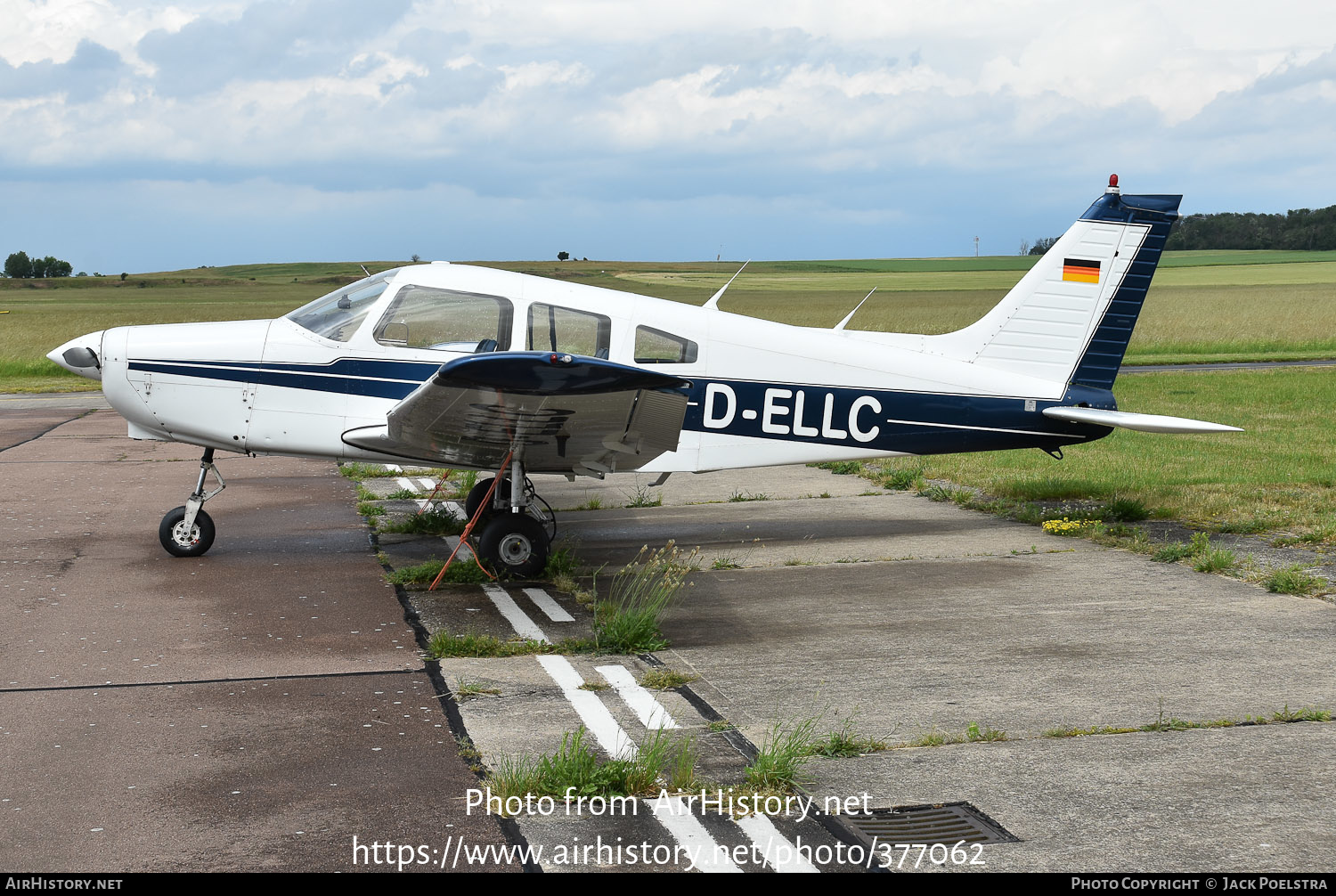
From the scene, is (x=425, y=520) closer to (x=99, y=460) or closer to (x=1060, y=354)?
(x=1060, y=354)

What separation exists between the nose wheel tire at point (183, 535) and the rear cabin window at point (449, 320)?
203cm

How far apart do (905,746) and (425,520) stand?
20.1 ft

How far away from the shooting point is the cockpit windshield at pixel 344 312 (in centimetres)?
844

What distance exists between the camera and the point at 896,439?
9.18 m

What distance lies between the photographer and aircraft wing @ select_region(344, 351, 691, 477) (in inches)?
256

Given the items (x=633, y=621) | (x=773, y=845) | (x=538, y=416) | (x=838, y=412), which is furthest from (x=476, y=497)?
(x=773, y=845)

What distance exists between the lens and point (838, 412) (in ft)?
29.6

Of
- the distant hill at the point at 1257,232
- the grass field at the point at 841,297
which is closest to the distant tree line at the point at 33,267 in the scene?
the grass field at the point at 841,297

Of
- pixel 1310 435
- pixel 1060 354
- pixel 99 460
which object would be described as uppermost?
pixel 1060 354

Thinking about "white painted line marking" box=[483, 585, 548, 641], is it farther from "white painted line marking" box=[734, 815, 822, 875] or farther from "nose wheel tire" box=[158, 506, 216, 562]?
"white painted line marking" box=[734, 815, 822, 875]

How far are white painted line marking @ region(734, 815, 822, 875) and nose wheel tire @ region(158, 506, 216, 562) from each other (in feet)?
19.9

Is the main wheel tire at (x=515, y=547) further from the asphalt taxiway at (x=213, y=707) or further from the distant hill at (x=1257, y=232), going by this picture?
the distant hill at (x=1257, y=232)

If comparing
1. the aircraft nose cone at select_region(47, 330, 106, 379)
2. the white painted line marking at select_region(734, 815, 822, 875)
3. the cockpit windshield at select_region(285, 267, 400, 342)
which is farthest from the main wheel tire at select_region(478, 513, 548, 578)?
A: the white painted line marking at select_region(734, 815, 822, 875)
